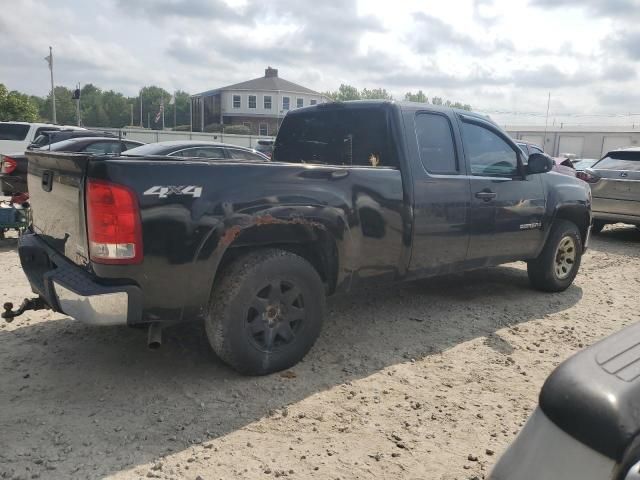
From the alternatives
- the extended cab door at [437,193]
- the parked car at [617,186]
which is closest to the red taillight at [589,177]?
the parked car at [617,186]

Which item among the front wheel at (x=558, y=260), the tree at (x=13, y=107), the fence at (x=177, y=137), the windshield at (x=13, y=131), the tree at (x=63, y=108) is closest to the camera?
the front wheel at (x=558, y=260)

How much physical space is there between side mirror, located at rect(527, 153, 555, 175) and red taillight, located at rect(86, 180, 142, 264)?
3.91 metres

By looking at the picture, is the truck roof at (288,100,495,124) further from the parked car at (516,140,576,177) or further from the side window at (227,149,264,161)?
Result: the parked car at (516,140,576,177)

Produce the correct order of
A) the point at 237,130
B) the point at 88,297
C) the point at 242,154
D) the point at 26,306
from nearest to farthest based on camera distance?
the point at 88,297
the point at 26,306
the point at 242,154
the point at 237,130

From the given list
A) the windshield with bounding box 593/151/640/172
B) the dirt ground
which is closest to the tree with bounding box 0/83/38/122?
the windshield with bounding box 593/151/640/172

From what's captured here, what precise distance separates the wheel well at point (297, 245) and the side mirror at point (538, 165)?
8.40 feet

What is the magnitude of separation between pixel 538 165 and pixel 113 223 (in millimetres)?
4060

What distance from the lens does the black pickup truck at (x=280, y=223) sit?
301 cm

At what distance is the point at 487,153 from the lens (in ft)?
16.7

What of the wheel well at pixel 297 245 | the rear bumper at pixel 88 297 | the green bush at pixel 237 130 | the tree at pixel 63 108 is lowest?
the rear bumper at pixel 88 297

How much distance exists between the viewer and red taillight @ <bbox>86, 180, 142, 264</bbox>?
293 centimetres

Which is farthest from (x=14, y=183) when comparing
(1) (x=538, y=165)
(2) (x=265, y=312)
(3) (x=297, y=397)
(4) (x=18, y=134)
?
(4) (x=18, y=134)

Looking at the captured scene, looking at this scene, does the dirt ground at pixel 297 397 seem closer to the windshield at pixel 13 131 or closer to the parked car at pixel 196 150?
the parked car at pixel 196 150

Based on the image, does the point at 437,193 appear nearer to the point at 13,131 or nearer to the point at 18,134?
the point at 18,134
